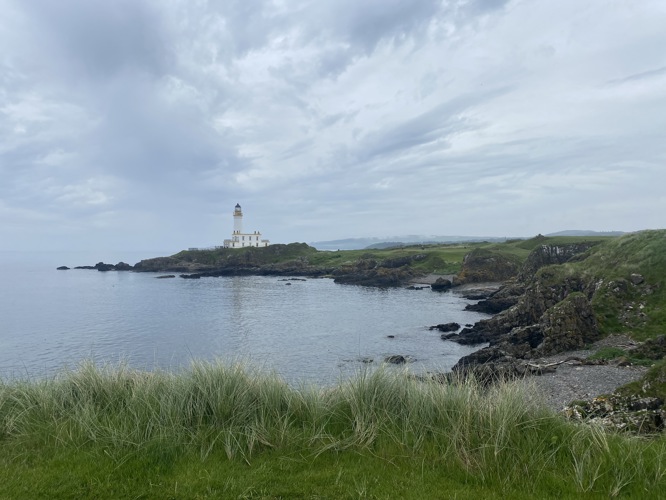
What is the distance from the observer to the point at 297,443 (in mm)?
6840

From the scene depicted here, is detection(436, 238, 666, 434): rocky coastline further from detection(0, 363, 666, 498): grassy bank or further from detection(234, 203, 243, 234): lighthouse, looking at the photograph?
detection(234, 203, 243, 234): lighthouse

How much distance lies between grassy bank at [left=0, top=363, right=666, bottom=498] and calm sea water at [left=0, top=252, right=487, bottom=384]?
268 inches

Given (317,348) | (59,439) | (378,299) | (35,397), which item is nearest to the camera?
(59,439)

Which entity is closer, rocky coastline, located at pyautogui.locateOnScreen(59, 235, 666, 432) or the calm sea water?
rocky coastline, located at pyautogui.locateOnScreen(59, 235, 666, 432)

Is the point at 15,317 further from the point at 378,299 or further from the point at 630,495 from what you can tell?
the point at 630,495

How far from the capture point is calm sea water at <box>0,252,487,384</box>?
101ft

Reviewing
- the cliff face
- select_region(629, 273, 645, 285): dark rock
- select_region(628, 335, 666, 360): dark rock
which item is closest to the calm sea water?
the cliff face

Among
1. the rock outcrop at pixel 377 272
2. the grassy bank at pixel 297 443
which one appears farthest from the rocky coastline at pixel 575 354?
the rock outcrop at pixel 377 272

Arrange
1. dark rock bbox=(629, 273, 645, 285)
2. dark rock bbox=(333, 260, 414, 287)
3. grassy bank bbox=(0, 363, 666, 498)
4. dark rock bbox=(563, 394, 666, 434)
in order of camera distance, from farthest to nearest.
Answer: dark rock bbox=(333, 260, 414, 287) < dark rock bbox=(629, 273, 645, 285) < dark rock bbox=(563, 394, 666, 434) < grassy bank bbox=(0, 363, 666, 498)

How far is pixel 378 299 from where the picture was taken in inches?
2625

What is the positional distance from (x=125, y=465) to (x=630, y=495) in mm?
6424

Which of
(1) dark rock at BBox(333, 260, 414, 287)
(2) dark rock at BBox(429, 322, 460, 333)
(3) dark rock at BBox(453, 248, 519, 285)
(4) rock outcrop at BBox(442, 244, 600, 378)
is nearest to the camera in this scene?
(4) rock outcrop at BBox(442, 244, 600, 378)

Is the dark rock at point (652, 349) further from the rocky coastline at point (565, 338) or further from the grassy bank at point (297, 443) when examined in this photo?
the grassy bank at point (297, 443)

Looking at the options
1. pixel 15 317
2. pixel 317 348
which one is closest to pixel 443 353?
pixel 317 348
